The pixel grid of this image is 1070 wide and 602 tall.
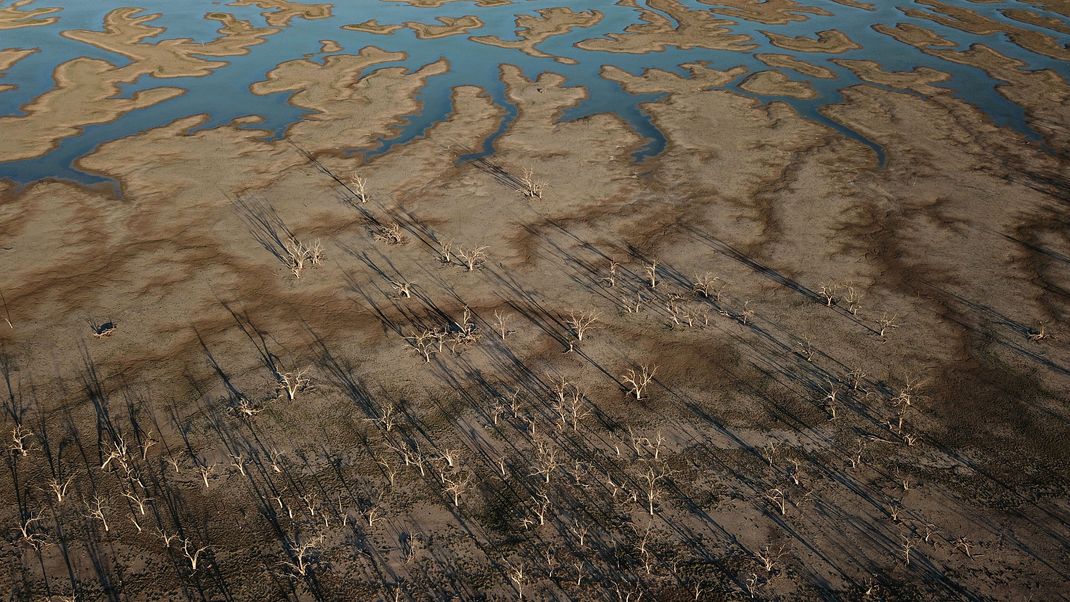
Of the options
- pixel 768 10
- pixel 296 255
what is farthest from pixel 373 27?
pixel 296 255

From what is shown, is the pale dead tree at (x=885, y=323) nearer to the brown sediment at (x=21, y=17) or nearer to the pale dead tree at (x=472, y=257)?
the pale dead tree at (x=472, y=257)

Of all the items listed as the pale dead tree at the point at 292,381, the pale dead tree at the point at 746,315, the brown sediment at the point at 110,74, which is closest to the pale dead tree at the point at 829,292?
the pale dead tree at the point at 746,315

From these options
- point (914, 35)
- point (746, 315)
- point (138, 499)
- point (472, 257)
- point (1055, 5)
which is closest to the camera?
point (138, 499)

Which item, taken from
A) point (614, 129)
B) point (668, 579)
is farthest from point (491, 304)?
point (614, 129)

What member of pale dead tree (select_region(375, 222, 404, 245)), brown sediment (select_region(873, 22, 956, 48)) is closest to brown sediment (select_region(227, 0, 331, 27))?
pale dead tree (select_region(375, 222, 404, 245))

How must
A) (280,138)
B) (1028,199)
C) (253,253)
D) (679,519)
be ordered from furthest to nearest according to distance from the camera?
(280,138), (1028,199), (253,253), (679,519)

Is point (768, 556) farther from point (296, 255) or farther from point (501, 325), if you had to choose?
point (296, 255)

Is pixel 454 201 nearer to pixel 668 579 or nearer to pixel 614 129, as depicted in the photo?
pixel 614 129
